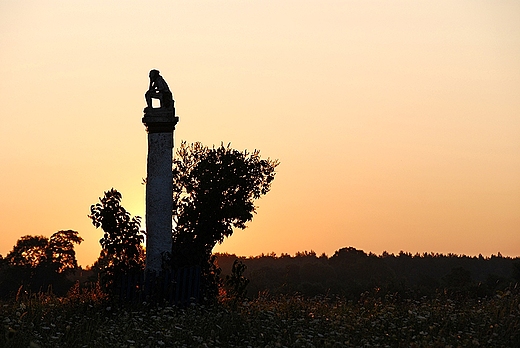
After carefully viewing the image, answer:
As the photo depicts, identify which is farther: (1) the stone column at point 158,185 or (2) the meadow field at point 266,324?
(1) the stone column at point 158,185

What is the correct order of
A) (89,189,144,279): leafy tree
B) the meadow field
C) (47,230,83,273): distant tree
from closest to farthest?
the meadow field
(89,189,144,279): leafy tree
(47,230,83,273): distant tree

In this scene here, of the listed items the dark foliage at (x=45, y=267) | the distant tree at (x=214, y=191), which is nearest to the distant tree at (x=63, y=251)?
the dark foliage at (x=45, y=267)

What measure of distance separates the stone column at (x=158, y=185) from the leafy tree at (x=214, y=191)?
5.08 feet

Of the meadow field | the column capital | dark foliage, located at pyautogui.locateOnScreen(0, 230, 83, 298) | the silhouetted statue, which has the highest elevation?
the silhouetted statue

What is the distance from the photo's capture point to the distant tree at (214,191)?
970 inches

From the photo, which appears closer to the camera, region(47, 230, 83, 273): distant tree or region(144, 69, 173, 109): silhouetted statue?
region(144, 69, 173, 109): silhouetted statue

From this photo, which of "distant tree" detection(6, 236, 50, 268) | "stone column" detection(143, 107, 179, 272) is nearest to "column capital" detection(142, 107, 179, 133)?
"stone column" detection(143, 107, 179, 272)

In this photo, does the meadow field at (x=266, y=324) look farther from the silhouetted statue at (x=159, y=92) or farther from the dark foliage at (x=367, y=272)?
the dark foliage at (x=367, y=272)

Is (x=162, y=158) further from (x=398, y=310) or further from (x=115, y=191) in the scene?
(x=398, y=310)

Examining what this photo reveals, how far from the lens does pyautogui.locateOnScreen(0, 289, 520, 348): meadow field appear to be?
48.3 feet

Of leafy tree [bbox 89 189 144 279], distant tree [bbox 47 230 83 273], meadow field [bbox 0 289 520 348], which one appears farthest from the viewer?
distant tree [bbox 47 230 83 273]

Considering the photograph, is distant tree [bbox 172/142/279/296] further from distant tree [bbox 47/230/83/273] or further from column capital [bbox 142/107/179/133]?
distant tree [bbox 47/230/83/273]

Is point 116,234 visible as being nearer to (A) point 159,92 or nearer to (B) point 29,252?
(A) point 159,92

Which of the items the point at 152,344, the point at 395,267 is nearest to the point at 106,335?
the point at 152,344
